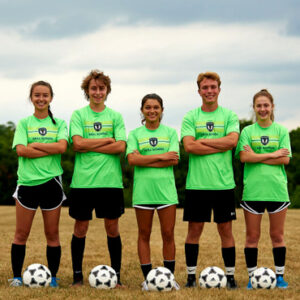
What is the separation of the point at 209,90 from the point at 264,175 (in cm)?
145

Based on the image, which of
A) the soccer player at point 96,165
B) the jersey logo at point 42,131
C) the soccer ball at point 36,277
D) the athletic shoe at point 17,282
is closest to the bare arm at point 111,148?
the soccer player at point 96,165

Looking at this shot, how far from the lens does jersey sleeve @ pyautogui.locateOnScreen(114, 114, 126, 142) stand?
6.98 m

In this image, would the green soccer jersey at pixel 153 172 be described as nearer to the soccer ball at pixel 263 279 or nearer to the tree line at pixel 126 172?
the soccer ball at pixel 263 279

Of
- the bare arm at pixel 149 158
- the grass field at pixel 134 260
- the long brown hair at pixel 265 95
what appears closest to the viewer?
the grass field at pixel 134 260

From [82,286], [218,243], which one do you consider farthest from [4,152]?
[82,286]

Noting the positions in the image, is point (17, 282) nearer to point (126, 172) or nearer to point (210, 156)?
point (210, 156)

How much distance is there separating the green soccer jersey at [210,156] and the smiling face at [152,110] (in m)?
0.42

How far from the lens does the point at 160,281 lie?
6543 mm

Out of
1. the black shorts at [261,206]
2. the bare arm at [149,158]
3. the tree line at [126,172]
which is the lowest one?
the tree line at [126,172]

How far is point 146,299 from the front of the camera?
6.19m

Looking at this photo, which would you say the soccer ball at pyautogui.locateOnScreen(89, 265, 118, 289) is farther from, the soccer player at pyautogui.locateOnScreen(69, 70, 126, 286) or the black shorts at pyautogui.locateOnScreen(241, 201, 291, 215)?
the black shorts at pyautogui.locateOnScreen(241, 201, 291, 215)

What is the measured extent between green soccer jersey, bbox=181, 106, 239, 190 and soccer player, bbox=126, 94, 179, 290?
0.87 ft

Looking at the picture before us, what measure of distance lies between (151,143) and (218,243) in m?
7.38

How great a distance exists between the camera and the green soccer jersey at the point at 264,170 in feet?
22.9
